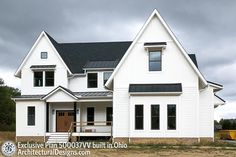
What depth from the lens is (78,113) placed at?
3775cm

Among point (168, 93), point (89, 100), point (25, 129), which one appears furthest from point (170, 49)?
point (25, 129)

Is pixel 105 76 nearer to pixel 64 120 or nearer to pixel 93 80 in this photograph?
pixel 93 80

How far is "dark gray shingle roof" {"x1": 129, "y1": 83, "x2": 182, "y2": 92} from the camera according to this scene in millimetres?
31498

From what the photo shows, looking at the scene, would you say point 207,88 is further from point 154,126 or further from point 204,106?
point 154,126

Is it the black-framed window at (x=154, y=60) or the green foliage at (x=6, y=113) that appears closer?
the black-framed window at (x=154, y=60)

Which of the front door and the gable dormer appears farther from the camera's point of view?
the gable dormer

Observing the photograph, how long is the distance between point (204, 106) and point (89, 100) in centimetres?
942

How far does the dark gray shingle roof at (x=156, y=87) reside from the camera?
31498 mm

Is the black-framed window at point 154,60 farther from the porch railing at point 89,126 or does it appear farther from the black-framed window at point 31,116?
the black-framed window at point 31,116

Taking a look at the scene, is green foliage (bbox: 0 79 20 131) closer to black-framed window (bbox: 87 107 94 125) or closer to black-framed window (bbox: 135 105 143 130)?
black-framed window (bbox: 87 107 94 125)

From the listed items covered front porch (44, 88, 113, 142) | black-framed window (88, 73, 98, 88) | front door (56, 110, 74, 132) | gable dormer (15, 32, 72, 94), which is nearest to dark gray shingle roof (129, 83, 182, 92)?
covered front porch (44, 88, 113, 142)

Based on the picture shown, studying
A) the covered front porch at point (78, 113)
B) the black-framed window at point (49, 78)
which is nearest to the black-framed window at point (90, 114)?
the covered front porch at point (78, 113)

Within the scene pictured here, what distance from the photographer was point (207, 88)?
110ft

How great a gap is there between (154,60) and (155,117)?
4319 millimetres
